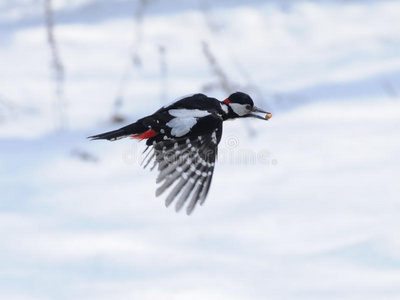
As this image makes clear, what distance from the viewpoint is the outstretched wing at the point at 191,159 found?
128 inches

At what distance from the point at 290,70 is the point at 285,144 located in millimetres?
1567

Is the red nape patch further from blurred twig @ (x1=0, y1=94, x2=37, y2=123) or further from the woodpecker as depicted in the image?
blurred twig @ (x1=0, y1=94, x2=37, y2=123)

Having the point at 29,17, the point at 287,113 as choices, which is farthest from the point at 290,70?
the point at 29,17

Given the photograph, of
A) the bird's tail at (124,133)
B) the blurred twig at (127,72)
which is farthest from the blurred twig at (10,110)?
the bird's tail at (124,133)

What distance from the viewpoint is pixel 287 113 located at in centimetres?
630

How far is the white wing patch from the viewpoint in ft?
10.9

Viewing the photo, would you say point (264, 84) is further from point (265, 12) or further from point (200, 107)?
point (200, 107)

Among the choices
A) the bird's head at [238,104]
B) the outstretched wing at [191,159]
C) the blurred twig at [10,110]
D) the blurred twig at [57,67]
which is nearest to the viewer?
the outstretched wing at [191,159]

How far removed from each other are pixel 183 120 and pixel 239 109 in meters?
0.31

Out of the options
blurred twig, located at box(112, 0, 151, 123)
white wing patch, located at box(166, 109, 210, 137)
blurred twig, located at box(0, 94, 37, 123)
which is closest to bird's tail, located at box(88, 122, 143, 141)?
white wing patch, located at box(166, 109, 210, 137)

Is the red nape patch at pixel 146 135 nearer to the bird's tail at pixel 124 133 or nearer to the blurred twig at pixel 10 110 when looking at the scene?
the bird's tail at pixel 124 133

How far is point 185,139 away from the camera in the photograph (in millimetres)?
3391

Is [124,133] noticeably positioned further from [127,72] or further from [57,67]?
[127,72]

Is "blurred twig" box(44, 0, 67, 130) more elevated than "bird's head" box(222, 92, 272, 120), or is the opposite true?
"blurred twig" box(44, 0, 67, 130)
